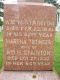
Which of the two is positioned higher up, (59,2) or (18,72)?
(18,72)

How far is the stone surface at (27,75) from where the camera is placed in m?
7.56

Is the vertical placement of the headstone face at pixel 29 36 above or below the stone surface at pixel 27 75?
above

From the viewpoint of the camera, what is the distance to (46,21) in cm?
763

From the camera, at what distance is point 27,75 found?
7637 millimetres

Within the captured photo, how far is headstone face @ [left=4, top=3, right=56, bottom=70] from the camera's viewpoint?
7559 mm

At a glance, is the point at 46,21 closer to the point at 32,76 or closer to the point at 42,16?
the point at 42,16

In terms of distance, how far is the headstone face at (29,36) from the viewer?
756 centimetres

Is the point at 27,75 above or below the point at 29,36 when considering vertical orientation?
below

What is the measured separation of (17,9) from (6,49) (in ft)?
2.45

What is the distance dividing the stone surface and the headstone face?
0.08 meters

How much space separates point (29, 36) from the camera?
7648mm

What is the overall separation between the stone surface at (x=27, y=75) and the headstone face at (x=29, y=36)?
3.1 inches

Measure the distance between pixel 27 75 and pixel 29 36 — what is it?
689 mm

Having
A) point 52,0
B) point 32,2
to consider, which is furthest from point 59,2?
point 32,2
